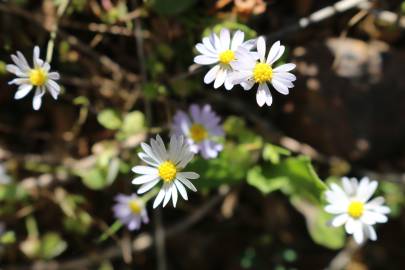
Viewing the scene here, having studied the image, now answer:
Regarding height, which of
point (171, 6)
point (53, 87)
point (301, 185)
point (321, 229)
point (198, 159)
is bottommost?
point (321, 229)

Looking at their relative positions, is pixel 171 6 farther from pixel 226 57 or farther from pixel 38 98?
pixel 38 98

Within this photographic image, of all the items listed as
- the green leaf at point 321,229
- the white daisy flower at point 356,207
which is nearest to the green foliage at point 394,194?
the green leaf at point 321,229

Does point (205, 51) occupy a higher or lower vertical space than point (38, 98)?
lower

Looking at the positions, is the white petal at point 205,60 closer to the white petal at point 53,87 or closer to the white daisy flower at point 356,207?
Result: the white petal at point 53,87

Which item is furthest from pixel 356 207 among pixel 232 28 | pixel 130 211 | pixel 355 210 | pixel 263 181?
pixel 130 211

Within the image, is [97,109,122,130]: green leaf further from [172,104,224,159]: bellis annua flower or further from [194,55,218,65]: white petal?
[194,55,218,65]: white petal
